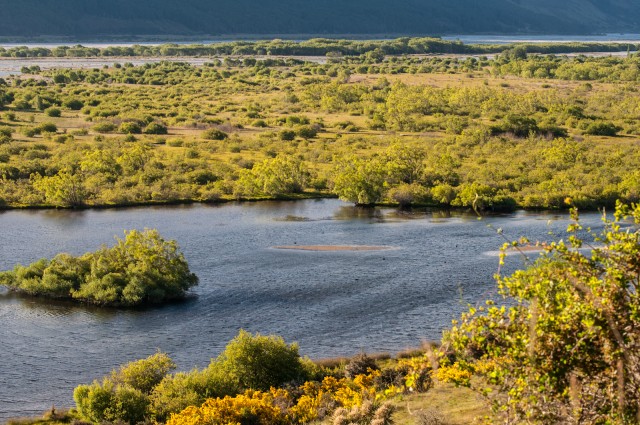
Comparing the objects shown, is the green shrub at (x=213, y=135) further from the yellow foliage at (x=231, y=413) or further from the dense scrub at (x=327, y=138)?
the yellow foliage at (x=231, y=413)

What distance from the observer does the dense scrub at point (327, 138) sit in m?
81.9

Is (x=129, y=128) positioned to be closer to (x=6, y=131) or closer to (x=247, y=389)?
A: (x=6, y=131)

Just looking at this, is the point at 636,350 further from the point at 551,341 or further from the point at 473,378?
the point at 473,378

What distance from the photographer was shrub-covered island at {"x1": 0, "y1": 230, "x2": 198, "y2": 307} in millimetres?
52625

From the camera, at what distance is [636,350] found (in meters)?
18.3

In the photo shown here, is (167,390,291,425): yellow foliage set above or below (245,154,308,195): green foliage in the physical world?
below

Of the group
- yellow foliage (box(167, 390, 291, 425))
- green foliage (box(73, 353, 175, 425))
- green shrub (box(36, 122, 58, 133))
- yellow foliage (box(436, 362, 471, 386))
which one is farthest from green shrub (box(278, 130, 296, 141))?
yellow foliage (box(167, 390, 291, 425))

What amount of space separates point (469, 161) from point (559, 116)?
101 feet

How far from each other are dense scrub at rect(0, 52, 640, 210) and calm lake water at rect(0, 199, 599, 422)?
6022 mm

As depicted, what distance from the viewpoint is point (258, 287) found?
5438 cm

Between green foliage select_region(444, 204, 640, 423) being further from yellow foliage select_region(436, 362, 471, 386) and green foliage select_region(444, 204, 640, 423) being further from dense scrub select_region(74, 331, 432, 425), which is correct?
yellow foliage select_region(436, 362, 471, 386)

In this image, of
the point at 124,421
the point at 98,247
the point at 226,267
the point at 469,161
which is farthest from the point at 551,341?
the point at 469,161

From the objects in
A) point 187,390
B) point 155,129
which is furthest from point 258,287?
point 155,129

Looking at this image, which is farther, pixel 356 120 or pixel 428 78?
pixel 428 78
